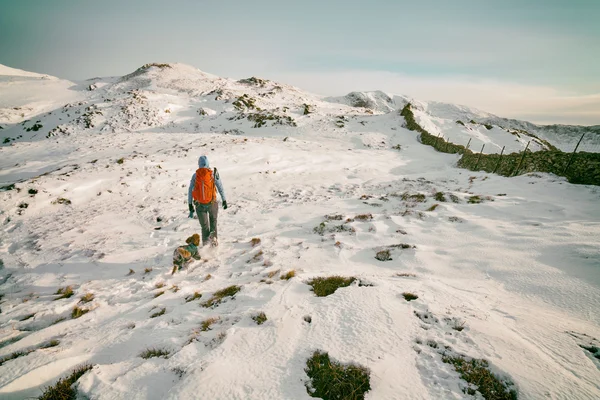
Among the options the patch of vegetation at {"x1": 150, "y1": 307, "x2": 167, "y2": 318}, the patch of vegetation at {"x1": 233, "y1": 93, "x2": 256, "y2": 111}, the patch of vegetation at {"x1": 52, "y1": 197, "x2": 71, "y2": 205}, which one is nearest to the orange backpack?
the patch of vegetation at {"x1": 150, "y1": 307, "x2": 167, "y2": 318}

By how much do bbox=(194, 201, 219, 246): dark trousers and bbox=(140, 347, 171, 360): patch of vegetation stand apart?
12.8ft

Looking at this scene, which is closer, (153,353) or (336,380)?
(336,380)

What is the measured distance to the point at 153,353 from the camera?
11.1 ft

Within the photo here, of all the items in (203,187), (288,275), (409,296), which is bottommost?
(288,275)

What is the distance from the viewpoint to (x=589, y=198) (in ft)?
27.3

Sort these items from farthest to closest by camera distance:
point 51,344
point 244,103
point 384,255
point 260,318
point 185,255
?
point 244,103, point 185,255, point 384,255, point 51,344, point 260,318

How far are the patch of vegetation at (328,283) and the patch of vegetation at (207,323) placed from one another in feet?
5.76

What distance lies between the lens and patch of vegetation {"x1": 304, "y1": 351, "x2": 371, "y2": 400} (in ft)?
8.45

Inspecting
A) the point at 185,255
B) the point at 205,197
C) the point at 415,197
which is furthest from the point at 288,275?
the point at 415,197

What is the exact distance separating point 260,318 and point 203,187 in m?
4.09

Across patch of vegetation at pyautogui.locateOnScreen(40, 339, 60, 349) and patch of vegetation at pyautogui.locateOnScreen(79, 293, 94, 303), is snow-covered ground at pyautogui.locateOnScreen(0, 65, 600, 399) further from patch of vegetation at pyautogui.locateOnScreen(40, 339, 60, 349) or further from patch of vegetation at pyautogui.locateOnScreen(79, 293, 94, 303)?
patch of vegetation at pyautogui.locateOnScreen(79, 293, 94, 303)

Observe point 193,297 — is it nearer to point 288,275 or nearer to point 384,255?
point 288,275

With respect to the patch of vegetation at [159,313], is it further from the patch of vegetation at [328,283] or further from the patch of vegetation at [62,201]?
the patch of vegetation at [62,201]

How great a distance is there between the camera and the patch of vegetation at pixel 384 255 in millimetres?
6152
